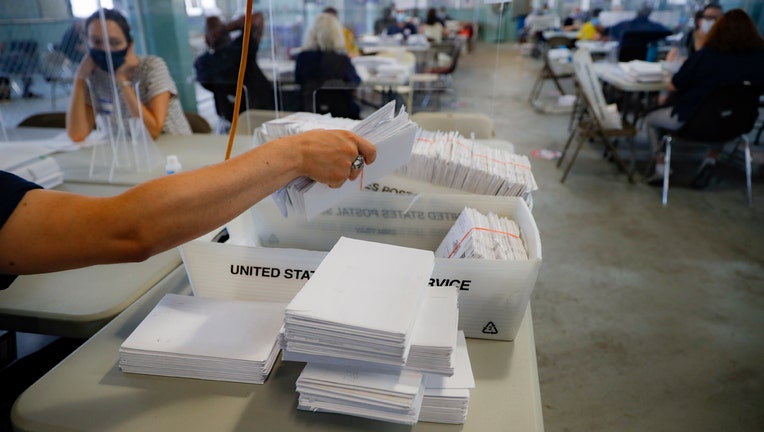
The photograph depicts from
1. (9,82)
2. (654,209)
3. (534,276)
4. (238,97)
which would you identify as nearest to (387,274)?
(534,276)

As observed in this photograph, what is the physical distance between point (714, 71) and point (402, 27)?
17.2ft

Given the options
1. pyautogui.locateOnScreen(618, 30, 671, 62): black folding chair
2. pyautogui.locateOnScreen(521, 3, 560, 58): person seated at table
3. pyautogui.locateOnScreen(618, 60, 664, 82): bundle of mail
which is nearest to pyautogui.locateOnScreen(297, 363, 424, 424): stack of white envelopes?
pyautogui.locateOnScreen(618, 60, 664, 82): bundle of mail

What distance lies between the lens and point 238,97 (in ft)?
3.55

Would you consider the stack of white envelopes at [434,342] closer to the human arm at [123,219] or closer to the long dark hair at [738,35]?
the human arm at [123,219]

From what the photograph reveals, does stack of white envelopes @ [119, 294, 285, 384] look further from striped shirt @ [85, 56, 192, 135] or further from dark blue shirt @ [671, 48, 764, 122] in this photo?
dark blue shirt @ [671, 48, 764, 122]

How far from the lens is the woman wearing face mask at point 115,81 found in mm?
2289

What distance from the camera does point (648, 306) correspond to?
2.45 metres

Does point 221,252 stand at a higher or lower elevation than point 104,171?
higher

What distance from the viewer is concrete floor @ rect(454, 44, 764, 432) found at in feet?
6.03

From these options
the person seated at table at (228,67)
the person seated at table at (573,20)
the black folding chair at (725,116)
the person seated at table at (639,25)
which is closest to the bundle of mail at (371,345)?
the person seated at table at (228,67)

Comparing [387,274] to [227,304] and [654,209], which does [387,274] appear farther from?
[654,209]

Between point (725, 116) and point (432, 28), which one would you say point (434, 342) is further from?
point (432, 28)

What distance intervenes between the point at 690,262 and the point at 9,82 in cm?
409

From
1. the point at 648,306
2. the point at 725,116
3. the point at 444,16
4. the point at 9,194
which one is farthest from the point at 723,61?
the point at 444,16
